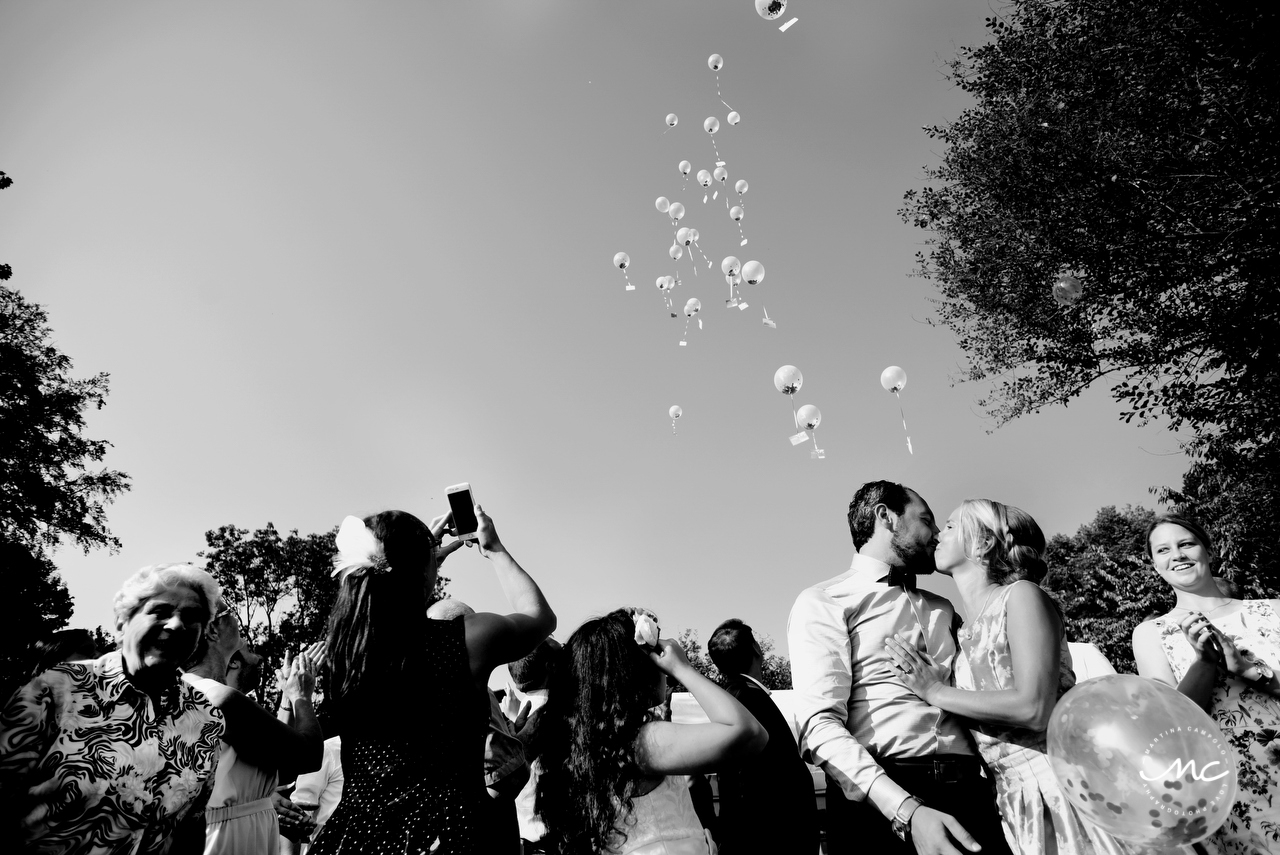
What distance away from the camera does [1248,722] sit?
3.14 m

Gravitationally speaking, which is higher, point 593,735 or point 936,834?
point 593,735

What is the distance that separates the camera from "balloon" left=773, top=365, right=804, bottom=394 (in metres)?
9.82

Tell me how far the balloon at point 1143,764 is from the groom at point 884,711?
0.34 metres

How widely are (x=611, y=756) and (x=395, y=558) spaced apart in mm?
976

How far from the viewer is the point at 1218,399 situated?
10.7m

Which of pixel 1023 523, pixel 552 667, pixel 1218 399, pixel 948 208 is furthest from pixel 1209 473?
pixel 552 667

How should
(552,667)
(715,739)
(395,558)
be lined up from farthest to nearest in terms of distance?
(552,667) < (395,558) < (715,739)

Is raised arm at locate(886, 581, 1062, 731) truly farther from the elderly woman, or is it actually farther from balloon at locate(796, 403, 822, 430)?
balloon at locate(796, 403, 822, 430)

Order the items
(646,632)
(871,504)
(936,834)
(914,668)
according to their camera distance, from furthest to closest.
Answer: (871,504), (914,668), (646,632), (936,834)

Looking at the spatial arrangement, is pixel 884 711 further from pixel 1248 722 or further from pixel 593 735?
pixel 1248 722

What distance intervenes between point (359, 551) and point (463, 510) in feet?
1.67

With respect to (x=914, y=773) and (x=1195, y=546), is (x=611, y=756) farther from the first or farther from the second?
(x=1195, y=546)

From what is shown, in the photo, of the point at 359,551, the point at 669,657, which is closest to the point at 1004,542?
the point at 669,657

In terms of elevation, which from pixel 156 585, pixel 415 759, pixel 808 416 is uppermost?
pixel 808 416
